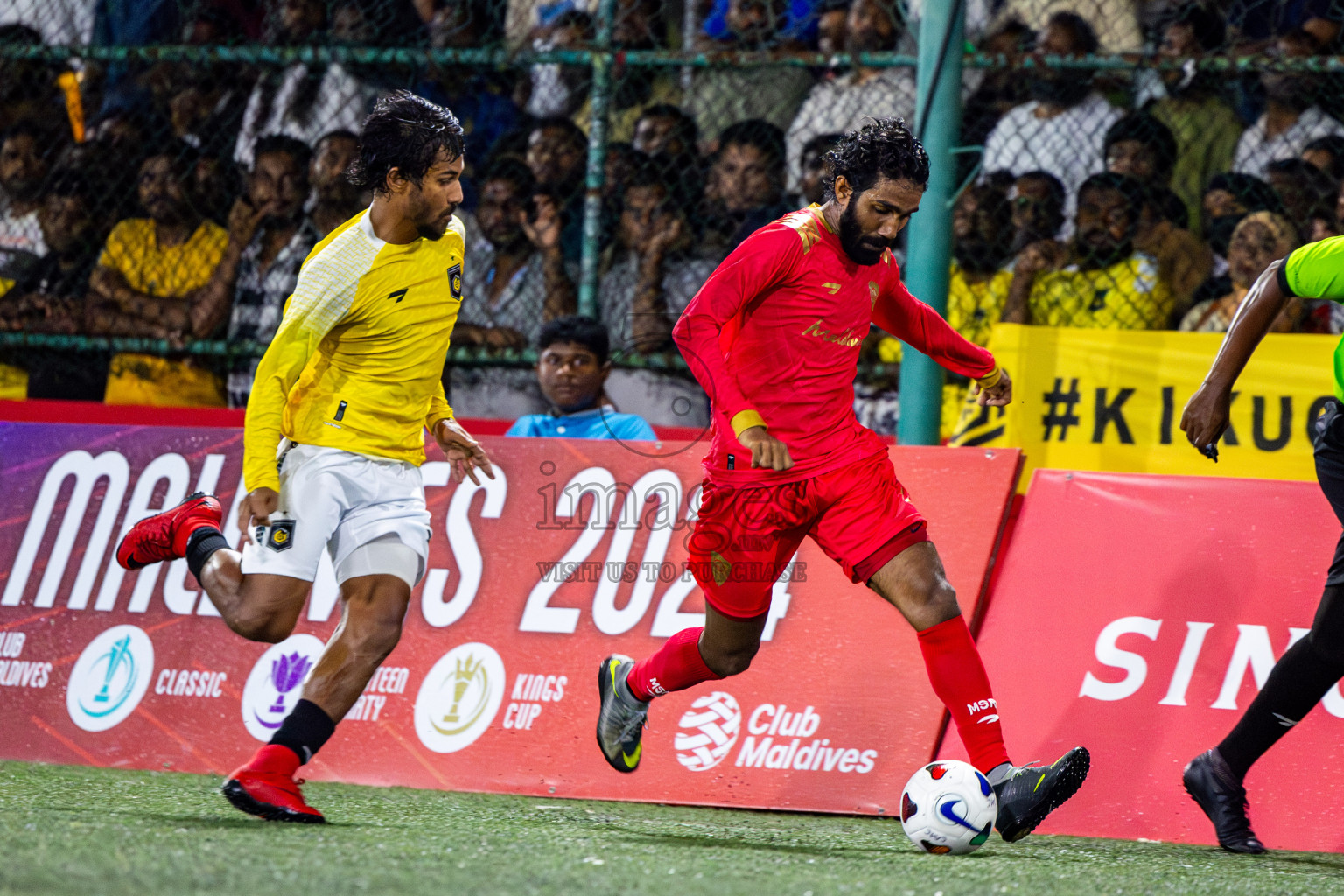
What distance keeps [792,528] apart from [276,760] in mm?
1485

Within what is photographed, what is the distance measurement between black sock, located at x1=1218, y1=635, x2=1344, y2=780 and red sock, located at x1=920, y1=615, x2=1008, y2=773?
0.66 meters

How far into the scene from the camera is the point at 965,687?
379cm

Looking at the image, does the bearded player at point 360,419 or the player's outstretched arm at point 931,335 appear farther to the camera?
the player's outstretched arm at point 931,335

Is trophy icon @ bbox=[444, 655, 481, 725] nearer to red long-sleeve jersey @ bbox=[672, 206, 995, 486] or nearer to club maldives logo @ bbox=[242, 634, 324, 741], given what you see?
club maldives logo @ bbox=[242, 634, 324, 741]

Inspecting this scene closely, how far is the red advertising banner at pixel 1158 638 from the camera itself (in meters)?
4.20

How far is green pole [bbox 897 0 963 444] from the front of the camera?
5.52 meters

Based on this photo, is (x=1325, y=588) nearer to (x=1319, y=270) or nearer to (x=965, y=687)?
(x=1319, y=270)

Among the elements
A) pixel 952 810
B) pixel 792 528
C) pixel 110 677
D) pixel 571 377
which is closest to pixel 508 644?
pixel 571 377

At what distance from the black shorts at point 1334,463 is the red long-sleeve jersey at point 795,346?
3.78 feet

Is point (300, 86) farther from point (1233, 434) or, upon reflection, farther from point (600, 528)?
point (1233, 434)

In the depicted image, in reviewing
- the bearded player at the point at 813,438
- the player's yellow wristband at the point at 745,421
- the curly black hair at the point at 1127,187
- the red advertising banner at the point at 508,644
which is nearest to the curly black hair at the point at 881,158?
the bearded player at the point at 813,438

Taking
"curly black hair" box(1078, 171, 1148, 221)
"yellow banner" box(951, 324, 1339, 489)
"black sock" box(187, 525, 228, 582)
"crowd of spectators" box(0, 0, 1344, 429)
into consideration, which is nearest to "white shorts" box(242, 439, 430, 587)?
"black sock" box(187, 525, 228, 582)

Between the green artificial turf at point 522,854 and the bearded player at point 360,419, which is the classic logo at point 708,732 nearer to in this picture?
the green artificial turf at point 522,854

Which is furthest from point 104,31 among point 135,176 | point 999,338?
point 999,338
